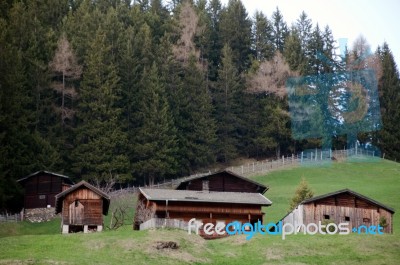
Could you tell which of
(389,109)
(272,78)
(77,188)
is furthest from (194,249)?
(389,109)

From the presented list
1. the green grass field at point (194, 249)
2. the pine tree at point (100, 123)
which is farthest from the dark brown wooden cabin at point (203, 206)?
the pine tree at point (100, 123)

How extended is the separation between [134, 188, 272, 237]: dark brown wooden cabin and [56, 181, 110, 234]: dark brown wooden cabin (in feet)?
13.4

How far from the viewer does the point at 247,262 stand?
3791 cm

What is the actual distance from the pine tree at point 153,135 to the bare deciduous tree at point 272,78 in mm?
17279

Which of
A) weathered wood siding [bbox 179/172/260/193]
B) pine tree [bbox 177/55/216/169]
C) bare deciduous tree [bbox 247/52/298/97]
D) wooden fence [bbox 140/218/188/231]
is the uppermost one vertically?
bare deciduous tree [bbox 247/52/298/97]

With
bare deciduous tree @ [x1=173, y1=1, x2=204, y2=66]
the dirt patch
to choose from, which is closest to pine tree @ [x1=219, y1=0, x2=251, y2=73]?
bare deciduous tree @ [x1=173, y1=1, x2=204, y2=66]

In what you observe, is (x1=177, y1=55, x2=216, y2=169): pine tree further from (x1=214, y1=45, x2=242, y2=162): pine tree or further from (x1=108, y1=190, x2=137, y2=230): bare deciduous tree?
(x1=108, y1=190, x2=137, y2=230): bare deciduous tree

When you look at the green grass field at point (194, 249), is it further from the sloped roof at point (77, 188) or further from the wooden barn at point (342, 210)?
the sloped roof at point (77, 188)

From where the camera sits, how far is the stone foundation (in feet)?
212

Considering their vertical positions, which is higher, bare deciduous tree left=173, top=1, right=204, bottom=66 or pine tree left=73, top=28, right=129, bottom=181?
bare deciduous tree left=173, top=1, right=204, bottom=66

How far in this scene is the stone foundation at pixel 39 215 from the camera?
64500 mm

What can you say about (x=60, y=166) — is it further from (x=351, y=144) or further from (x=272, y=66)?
(x=351, y=144)

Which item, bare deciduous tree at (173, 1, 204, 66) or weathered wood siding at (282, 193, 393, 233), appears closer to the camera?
weathered wood siding at (282, 193, 393, 233)

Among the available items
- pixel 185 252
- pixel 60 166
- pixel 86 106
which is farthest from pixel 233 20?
pixel 185 252
